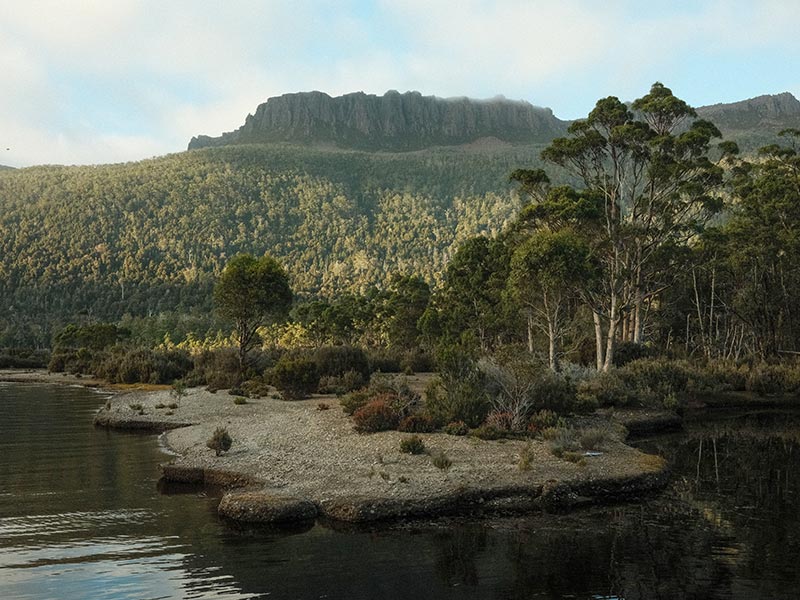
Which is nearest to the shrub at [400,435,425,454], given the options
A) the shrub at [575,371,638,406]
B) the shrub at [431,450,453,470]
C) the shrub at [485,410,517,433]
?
the shrub at [431,450,453,470]

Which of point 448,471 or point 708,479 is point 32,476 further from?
point 708,479

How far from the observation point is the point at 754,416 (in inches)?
1298

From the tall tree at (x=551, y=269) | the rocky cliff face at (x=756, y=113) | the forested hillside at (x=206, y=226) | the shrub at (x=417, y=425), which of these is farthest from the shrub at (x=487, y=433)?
the rocky cliff face at (x=756, y=113)

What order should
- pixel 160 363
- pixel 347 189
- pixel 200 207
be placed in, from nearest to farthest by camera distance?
pixel 160 363
pixel 200 207
pixel 347 189

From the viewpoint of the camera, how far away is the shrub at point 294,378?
35.6 metres

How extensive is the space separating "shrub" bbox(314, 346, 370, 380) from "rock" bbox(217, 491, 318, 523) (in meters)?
24.5

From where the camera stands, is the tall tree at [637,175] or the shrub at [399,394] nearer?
the shrub at [399,394]

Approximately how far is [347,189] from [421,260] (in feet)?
102

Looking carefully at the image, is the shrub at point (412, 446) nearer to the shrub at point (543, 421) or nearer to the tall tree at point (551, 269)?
the shrub at point (543, 421)

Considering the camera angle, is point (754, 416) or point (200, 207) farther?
point (200, 207)

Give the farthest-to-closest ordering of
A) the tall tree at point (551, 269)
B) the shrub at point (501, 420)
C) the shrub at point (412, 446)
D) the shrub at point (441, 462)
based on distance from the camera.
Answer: the tall tree at point (551, 269)
the shrub at point (501, 420)
the shrub at point (412, 446)
the shrub at point (441, 462)

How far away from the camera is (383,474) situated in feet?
53.3

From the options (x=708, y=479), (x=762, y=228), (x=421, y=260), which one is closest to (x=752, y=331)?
(x=762, y=228)

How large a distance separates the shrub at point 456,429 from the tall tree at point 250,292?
24.6m
